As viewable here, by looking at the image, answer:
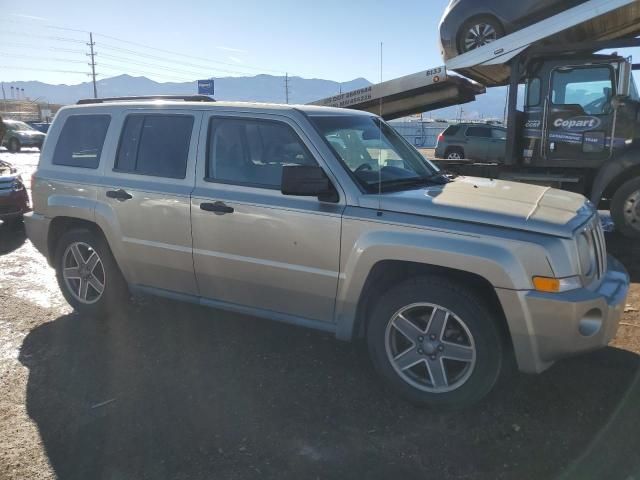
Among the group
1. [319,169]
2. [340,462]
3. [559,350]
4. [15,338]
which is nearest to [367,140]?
[319,169]

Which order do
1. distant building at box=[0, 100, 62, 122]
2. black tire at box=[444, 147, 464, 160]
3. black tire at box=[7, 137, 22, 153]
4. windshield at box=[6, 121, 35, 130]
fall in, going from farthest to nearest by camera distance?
distant building at box=[0, 100, 62, 122]
windshield at box=[6, 121, 35, 130]
black tire at box=[7, 137, 22, 153]
black tire at box=[444, 147, 464, 160]

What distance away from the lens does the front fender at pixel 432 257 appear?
2.91 meters

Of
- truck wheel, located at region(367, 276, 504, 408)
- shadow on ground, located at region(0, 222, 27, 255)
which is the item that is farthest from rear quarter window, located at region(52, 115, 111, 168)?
shadow on ground, located at region(0, 222, 27, 255)

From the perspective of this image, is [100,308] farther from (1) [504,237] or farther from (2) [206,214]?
(1) [504,237]

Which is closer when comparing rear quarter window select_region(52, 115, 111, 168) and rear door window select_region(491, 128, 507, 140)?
rear quarter window select_region(52, 115, 111, 168)

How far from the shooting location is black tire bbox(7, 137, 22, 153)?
91.5ft

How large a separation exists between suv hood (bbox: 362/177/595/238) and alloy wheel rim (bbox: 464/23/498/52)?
572cm

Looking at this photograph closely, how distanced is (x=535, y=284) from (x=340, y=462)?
4.70 feet

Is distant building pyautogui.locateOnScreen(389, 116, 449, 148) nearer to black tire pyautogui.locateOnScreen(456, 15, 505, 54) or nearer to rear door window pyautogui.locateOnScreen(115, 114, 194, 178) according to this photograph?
black tire pyautogui.locateOnScreen(456, 15, 505, 54)

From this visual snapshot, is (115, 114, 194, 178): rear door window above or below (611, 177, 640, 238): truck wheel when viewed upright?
above

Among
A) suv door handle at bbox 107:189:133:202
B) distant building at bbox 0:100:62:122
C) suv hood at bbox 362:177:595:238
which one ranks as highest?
distant building at bbox 0:100:62:122

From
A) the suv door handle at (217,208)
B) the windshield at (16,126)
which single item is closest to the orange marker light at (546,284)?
the suv door handle at (217,208)

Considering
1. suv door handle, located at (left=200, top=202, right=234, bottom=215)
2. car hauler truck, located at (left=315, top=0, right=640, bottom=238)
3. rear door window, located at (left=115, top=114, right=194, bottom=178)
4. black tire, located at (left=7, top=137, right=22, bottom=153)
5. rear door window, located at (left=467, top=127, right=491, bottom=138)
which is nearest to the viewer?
suv door handle, located at (left=200, top=202, right=234, bottom=215)

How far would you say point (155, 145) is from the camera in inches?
169
